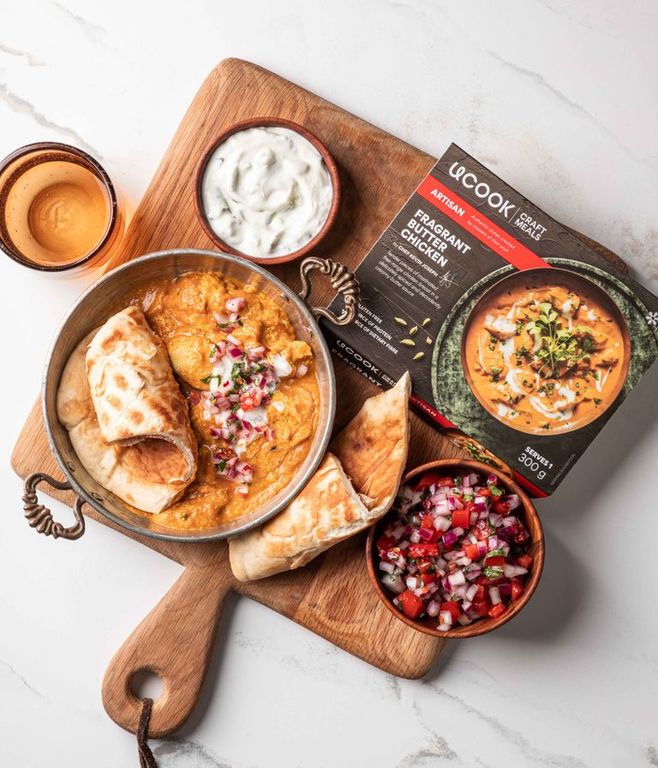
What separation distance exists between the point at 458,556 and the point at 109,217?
2173 millimetres

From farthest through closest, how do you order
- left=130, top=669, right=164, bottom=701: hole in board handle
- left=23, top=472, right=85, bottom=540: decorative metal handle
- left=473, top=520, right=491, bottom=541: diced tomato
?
left=130, top=669, right=164, bottom=701: hole in board handle < left=473, top=520, right=491, bottom=541: diced tomato < left=23, top=472, right=85, bottom=540: decorative metal handle

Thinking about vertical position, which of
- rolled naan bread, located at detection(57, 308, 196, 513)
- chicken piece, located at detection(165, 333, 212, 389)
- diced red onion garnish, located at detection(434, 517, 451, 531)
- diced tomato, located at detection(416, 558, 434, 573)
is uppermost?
diced red onion garnish, located at detection(434, 517, 451, 531)

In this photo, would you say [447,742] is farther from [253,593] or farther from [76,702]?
[76,702]

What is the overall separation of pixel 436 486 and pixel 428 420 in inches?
12.5

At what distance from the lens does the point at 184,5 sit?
383 cm

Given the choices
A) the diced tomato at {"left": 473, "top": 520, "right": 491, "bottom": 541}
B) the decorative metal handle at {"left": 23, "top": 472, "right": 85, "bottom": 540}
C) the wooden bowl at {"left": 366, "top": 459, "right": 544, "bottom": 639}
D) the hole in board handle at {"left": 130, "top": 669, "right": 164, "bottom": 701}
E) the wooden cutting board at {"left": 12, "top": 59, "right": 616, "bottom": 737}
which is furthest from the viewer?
the hole in board handle at {"left": 130, "top": 669, "right": 164, "bottom": 701}

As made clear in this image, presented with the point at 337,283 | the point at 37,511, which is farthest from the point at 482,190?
the point at 37,511

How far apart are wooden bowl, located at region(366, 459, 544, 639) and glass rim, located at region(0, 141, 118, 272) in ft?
5.59

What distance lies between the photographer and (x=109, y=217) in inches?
134

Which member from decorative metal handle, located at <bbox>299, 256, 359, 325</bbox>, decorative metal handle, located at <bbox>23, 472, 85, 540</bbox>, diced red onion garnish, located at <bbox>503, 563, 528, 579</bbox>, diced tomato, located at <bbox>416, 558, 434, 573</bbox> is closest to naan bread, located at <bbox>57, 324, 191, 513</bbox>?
decorative metal handle, located at <bbox>23, 472, 85, 540</bbox>

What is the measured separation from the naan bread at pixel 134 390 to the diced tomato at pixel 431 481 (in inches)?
40.1

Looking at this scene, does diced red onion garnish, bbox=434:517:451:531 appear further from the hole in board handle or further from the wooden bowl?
the hole in board handle

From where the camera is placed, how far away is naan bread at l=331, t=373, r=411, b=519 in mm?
3279

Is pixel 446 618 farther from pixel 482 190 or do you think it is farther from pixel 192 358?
pixel 482 190
